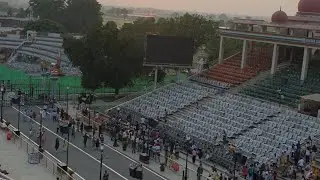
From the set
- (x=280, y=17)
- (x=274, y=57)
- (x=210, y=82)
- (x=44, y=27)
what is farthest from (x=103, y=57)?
(x=44, y=27)

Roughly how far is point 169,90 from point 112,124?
11101 millimetres

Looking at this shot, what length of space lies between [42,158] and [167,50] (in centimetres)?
2290

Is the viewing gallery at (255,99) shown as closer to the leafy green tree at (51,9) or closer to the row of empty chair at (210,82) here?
the row of empty chair at (210,82)

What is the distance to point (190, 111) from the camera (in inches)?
1866

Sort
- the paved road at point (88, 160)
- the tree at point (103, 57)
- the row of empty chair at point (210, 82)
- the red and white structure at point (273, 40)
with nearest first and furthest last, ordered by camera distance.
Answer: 1. the paved road at point (88, 160)
2. the red and white structure at point (273, 40)
3. the row of empty chair at point (210, 82)
4. the tree at point (103, 57)

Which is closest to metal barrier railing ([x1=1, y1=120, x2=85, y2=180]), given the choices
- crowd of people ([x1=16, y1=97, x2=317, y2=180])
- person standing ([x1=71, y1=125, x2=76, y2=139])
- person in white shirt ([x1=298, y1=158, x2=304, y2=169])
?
crowd of people ([x1=16, y1=97, x2=317, y2=180])

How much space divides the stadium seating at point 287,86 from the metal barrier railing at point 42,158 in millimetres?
18930

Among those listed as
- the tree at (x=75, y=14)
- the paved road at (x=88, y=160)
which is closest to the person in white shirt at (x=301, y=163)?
the paved road at (x=88, y=160)

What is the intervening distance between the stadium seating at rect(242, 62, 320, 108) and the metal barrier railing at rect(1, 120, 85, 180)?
1893 cm

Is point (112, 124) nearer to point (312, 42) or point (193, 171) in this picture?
point (193, 171)

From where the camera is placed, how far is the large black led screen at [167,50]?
54.7 meters

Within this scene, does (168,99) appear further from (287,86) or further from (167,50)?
(287,86)

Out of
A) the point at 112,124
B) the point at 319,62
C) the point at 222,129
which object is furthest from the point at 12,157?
the point at 319,62

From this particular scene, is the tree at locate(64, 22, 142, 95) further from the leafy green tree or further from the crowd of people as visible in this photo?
the leafy green tree
